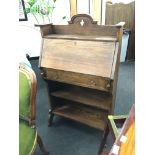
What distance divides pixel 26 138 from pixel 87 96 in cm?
85

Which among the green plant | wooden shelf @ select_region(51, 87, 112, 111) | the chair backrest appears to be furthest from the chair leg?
the green plant

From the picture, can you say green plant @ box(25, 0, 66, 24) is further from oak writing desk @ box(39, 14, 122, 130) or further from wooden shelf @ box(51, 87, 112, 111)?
wooden shelf @ box(51, 87, 112, 111)

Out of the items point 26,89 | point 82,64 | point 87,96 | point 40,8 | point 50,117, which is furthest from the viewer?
point 40,8

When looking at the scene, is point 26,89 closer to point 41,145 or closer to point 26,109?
point 26,109

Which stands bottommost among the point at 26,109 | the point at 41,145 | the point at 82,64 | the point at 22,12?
the point at 41,145

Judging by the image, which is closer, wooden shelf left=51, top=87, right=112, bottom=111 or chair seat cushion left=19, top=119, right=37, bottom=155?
chair seat cushion left=19, top=119, right=37, bottom=155

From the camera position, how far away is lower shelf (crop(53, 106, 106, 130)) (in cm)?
192

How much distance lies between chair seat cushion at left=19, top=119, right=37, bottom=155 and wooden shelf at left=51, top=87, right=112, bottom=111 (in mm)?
674

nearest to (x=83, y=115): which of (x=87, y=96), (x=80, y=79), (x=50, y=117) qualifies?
(x=87, y=96)

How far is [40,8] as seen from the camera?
11.4ft

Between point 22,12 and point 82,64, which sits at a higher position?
point 22,12

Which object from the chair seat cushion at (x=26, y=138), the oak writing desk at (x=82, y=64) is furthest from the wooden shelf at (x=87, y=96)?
the chair seat cushion at (x=26, y=138)

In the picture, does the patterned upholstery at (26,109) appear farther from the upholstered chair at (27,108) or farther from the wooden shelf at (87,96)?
the wooden shelf at (87,96)
